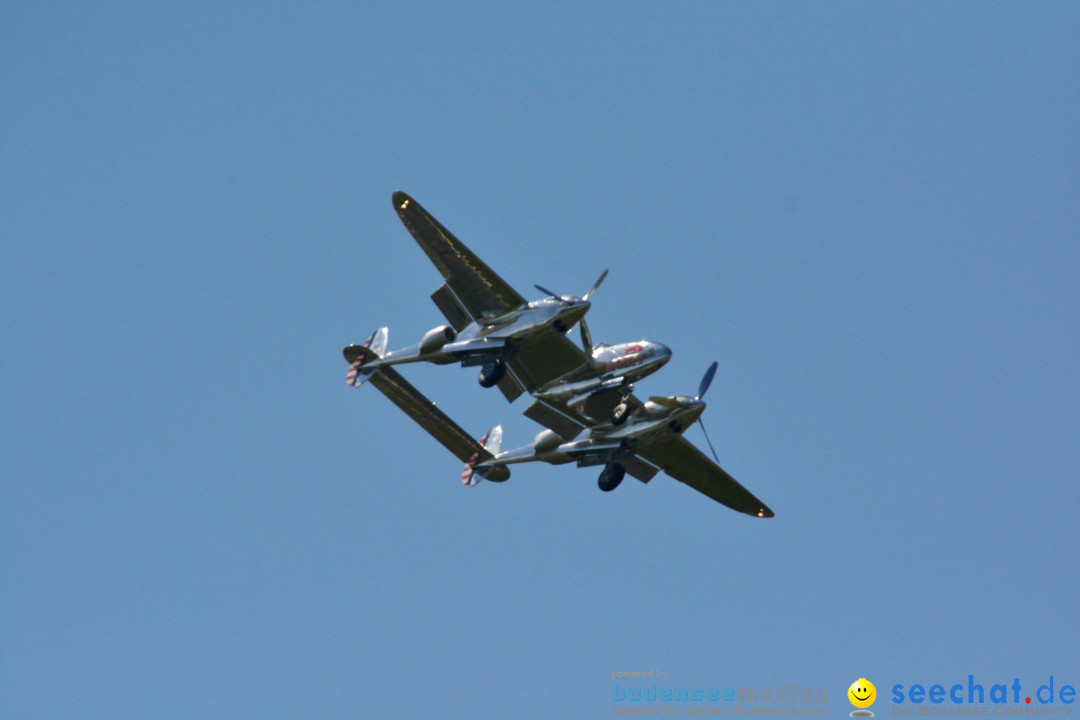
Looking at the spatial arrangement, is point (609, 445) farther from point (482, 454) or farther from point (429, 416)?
point (429, 416)

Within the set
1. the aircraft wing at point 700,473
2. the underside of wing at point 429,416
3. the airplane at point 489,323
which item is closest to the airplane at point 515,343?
the airplane at point 489,323

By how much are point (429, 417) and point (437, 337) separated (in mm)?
7618

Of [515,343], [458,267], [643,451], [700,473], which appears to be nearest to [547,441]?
[643,451]

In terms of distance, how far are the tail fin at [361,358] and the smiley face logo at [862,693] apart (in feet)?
86.7

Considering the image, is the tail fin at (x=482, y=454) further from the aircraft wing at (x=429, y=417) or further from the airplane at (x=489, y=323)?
the airplane at (x=489, y=323)

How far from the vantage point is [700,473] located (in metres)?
67.7

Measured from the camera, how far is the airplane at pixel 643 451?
198 feet

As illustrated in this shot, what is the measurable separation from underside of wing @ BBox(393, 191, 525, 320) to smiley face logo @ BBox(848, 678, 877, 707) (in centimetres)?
2127

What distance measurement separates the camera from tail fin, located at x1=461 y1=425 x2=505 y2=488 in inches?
2714

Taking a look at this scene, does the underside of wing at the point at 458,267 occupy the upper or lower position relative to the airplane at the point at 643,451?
upper

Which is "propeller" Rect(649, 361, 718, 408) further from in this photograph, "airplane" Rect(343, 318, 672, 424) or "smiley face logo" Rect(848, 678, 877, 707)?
"smiley face logo" Rect(848, 678, 877, 707)

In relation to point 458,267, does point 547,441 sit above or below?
below

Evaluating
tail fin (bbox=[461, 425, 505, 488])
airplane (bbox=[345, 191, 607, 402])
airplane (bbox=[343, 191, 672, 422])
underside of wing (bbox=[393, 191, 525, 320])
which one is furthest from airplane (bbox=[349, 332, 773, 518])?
underside of wing (bbox=[393, 191, 525, 320])

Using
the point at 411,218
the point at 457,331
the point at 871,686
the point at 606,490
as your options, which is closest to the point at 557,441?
the point at 606,490
